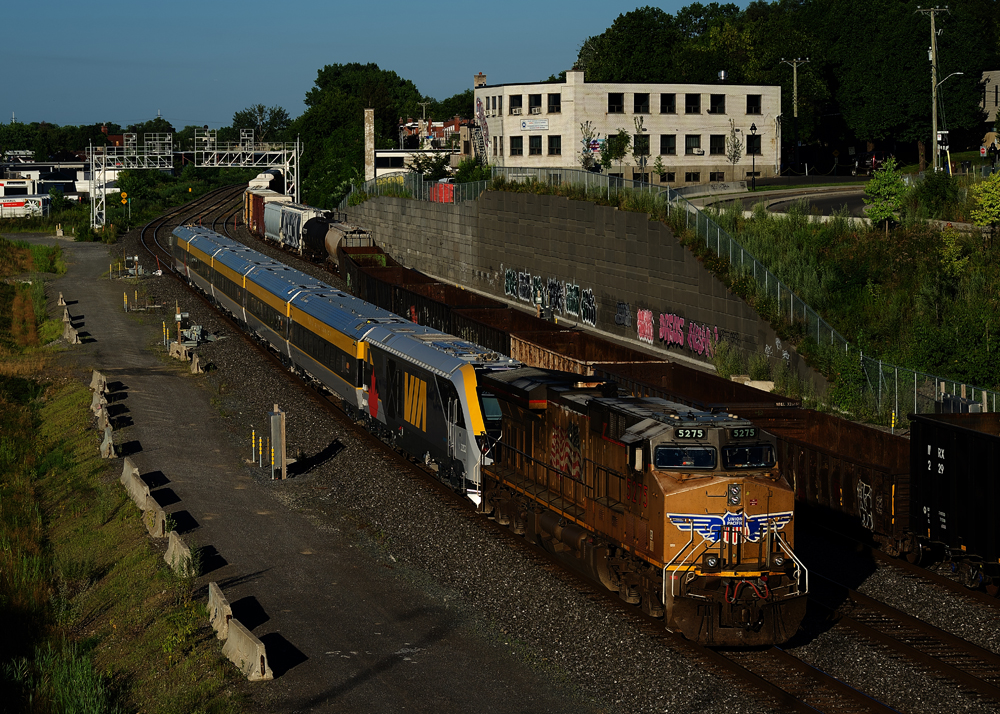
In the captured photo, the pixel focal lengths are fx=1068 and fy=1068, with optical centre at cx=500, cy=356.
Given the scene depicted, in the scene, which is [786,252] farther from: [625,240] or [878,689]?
[878,689]

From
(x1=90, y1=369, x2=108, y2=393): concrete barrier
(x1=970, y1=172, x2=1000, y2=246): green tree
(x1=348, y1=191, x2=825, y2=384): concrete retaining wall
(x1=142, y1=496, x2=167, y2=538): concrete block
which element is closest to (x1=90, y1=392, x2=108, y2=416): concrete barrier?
(x1=90, y1=369, x2=108, y2=393): concrete barrier

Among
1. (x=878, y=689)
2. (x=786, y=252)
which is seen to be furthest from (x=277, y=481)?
(x=786, y=252)

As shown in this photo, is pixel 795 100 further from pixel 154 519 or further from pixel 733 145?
pixel 154 519

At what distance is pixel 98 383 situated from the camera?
39.3m

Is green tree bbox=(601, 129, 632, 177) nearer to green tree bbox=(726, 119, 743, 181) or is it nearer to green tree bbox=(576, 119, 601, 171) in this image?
green tree bbox=(576, 119, 601, 171)

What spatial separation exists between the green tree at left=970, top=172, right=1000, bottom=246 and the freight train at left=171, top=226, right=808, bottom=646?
2337 cm

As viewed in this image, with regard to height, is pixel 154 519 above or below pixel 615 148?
below

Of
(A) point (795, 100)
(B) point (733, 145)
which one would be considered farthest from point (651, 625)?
(A) point (795, 100)

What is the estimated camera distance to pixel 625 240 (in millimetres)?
49906

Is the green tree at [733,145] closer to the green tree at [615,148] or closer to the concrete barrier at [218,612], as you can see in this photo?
the green tree at [615,148]

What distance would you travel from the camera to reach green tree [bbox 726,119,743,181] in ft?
277

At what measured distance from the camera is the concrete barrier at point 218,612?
59.9 feet

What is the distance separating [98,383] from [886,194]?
32222mm

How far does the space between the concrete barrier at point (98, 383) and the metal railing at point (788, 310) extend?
2419cm
